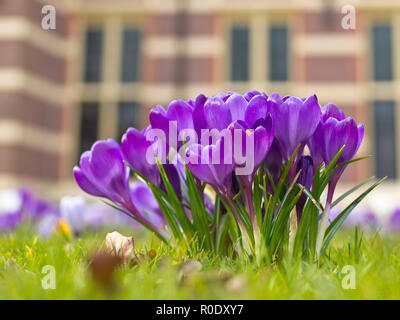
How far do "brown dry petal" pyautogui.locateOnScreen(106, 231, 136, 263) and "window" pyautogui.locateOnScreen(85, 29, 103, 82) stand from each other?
7310 mm

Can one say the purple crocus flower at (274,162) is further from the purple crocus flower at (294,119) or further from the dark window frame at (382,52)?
the dark window frame at (382,52)

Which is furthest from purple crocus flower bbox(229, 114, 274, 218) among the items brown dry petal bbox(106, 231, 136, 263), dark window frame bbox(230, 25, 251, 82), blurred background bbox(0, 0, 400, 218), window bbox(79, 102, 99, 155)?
window bbox(79, 102, 99, 155)

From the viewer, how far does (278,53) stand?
7.64 meters

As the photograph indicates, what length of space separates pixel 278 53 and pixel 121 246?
7.23 meters

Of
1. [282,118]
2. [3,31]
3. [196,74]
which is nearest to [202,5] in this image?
[196,74]

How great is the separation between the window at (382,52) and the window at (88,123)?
451 cm

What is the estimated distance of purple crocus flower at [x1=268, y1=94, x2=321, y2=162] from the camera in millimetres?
726

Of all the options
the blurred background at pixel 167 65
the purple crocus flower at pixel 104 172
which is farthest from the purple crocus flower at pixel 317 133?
the blurred background at pixel 167 65

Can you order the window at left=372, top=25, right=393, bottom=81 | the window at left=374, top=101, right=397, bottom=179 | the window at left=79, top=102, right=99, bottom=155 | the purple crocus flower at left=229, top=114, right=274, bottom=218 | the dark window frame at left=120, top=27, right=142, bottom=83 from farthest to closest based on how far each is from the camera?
the dark window frame at left=120, top=27, right=142, bottom=83 < the window at left=79, top=102, right=99, bottom=155 < the window at left=372, top=25, right=393, bottom=81 < the window at left=374, top=101, right=397, bottom=179 < the purple crocus flower at left=229, top=114, right=274, bottom=218

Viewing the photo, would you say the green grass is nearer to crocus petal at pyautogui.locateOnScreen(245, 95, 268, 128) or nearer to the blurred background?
crocus petal at pyautogui.locateOnScreen(245, 95, 268, 128)

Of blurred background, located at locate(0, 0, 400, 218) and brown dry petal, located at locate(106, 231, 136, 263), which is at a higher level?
blurred background, located at locate(0, 0, 400, 218)

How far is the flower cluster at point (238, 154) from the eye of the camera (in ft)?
2.27

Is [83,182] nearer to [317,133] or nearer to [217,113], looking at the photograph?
[217,113]
